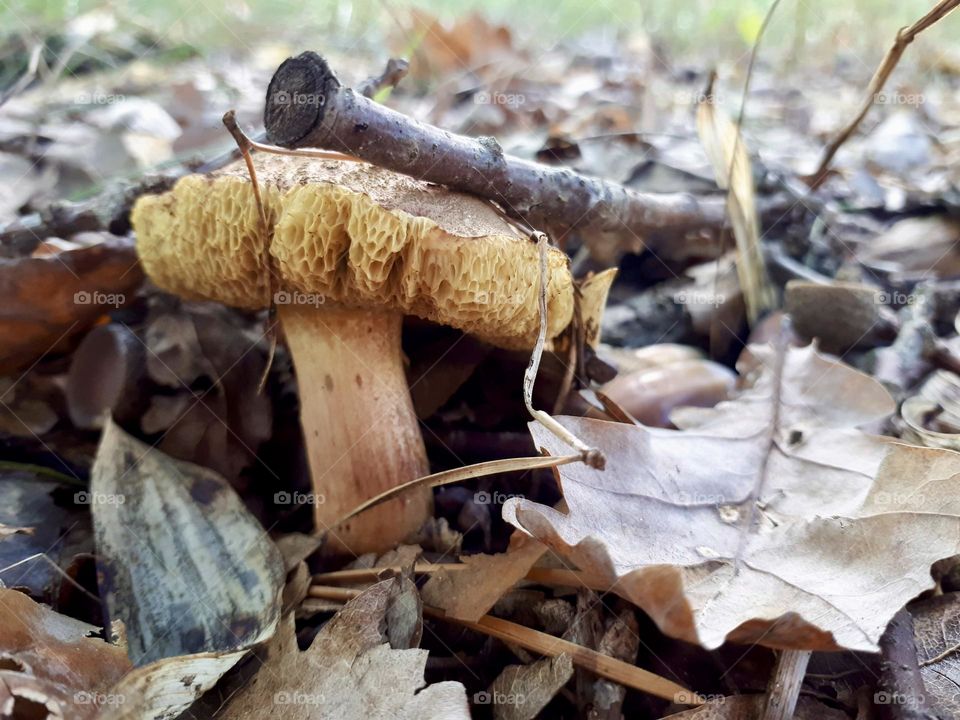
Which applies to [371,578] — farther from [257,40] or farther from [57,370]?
[257,40]

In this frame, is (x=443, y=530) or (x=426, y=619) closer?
(x=426, y=619)

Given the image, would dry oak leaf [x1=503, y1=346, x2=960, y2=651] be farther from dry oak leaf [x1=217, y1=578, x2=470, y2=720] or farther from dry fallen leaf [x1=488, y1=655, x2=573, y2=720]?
dry oak leaf [x1=217, y1=578, x2=470, y2=720]

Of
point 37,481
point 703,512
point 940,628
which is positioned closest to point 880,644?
point 940,628

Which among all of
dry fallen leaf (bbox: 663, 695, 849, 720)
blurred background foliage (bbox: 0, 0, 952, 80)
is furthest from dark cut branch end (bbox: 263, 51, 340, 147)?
blurred background foliage (bbox: 0, 0, 952, 80)

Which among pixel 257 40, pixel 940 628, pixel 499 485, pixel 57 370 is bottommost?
pixel 940 628

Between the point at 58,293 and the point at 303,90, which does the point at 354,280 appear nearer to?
the point at 303,90
